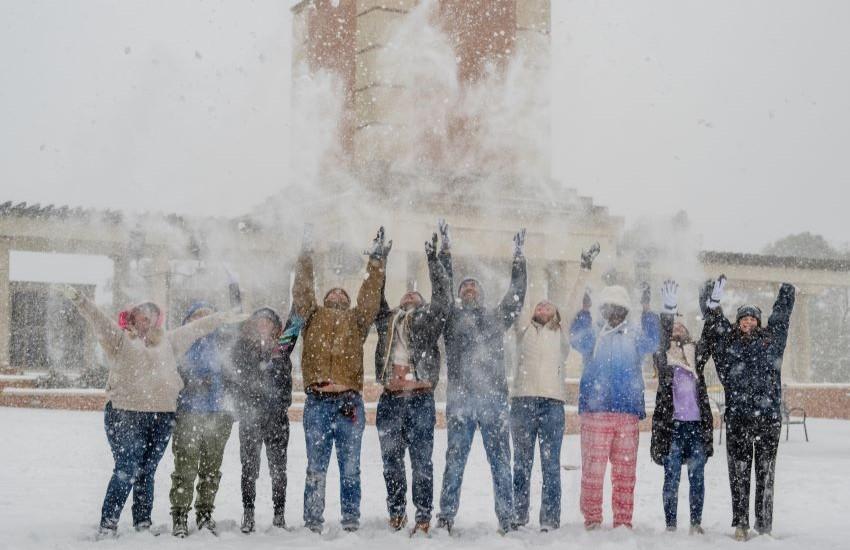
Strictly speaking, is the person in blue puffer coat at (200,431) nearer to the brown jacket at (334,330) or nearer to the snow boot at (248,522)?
the snow boot at (248,522)

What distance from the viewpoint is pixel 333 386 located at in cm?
739

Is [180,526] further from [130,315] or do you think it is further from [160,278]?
[160,278]

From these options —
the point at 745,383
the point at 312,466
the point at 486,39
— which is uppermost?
the point at 486,39

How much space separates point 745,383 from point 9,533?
5563 millimetres

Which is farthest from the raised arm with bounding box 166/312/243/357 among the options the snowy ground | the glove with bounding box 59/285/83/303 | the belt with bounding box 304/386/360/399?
the snowy ground

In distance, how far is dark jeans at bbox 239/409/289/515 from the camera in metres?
7.47

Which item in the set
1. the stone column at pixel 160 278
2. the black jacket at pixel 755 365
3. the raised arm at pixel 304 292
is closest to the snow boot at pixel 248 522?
the raised arm at pixel 304 292

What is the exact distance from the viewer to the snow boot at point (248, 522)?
733 cm

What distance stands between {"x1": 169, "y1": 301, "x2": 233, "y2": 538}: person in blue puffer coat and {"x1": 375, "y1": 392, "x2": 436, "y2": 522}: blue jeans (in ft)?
3.95

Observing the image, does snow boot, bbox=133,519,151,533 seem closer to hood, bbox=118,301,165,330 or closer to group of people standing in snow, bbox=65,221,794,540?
group of people standing in snow, bbox=65,221,794,540

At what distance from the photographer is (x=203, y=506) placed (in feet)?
24.1

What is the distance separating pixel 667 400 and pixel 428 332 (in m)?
1.95

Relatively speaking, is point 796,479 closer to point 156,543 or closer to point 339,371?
point 339,371

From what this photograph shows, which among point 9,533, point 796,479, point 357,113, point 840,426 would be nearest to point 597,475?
point 9,533
